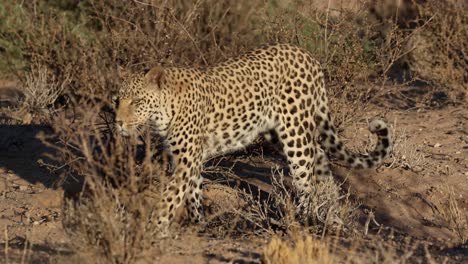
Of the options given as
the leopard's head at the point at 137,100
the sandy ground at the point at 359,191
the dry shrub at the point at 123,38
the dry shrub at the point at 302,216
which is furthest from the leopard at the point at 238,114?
the dry shrub at the point at 123,38

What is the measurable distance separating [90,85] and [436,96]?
199 inches

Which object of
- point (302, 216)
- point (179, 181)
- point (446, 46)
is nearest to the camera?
point (179, 181)

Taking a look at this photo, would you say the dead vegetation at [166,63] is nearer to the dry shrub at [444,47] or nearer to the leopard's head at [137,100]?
the dry shrub at [444,47]

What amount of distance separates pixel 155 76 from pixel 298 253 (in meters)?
1.88

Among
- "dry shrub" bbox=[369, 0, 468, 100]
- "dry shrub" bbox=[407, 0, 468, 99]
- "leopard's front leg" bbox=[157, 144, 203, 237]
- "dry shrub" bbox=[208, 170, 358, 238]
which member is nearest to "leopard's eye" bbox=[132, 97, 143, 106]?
"leopard's front leg" bbox=[157, 144, 203, 237]

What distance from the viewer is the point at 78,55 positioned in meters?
9.90

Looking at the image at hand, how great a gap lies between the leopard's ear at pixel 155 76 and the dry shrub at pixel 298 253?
165 centimetres

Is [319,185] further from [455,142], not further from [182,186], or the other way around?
[455,142]

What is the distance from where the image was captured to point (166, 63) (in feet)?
29.0

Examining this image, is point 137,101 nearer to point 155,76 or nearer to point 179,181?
point 155,76

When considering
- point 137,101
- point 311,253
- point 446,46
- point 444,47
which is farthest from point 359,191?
point 446,46

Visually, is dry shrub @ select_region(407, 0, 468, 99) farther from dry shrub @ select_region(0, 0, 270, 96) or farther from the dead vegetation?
dry shrub @ select_region(0, 0, 270, 96)

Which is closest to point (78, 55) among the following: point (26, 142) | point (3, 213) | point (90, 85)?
point (26, 142)

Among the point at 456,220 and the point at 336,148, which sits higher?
the point at 336,148
